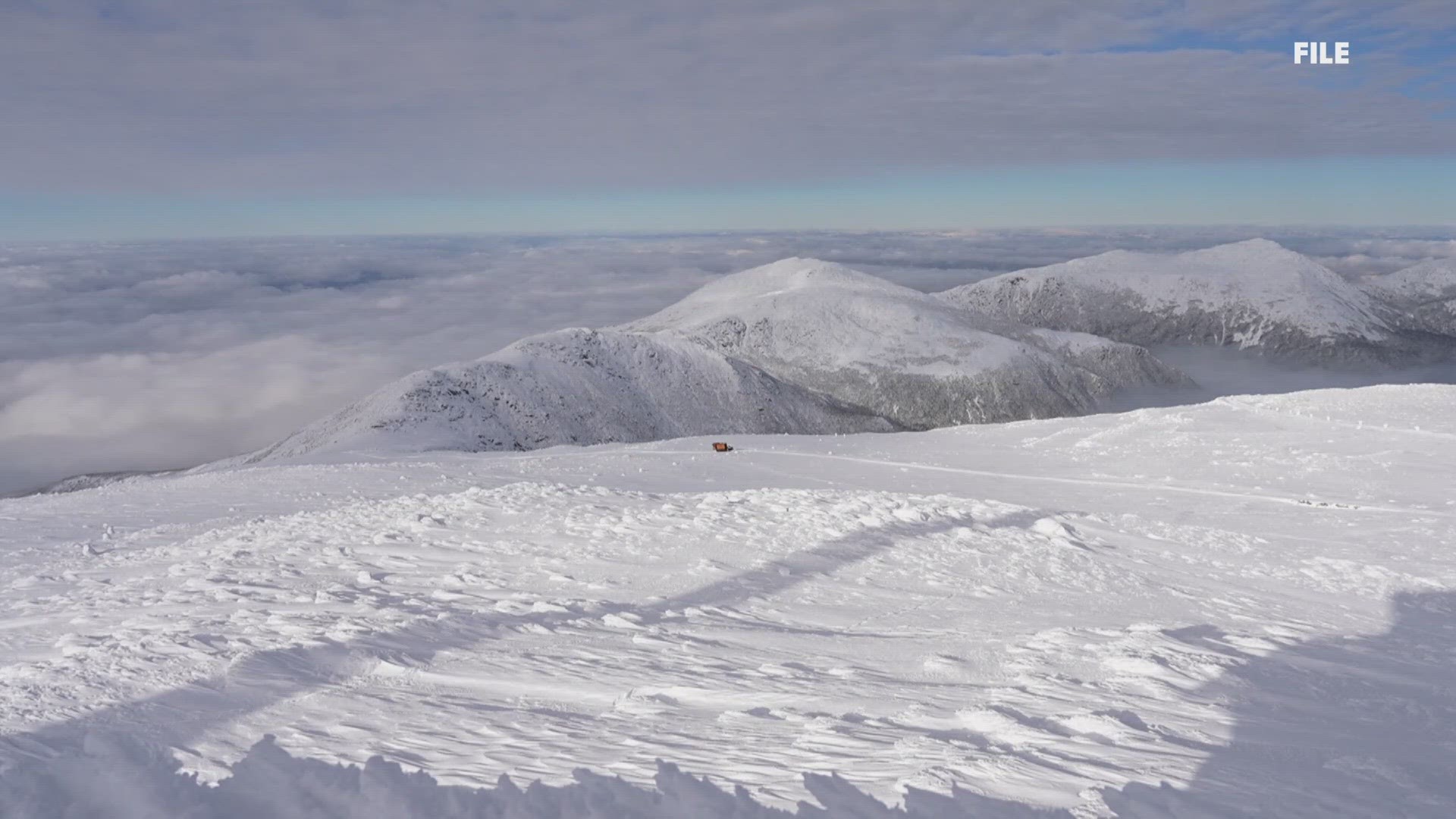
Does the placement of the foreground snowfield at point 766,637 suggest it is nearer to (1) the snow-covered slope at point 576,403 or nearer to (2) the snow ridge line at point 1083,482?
(2) the snow ridge line at point 1083,482

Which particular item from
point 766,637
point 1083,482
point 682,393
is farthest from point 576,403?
point 766,637

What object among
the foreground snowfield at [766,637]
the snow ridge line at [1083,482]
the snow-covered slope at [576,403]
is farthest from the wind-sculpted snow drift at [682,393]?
the foreground snowfield at [766,637]

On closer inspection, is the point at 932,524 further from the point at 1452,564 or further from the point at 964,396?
the point at 964,396

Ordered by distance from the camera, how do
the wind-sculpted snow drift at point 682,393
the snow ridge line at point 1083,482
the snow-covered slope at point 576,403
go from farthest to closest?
the wind-sculpted snow drift at point 682,393 → the snow-covered slope at point 576,403 → the snow ridge line at point 1083,482

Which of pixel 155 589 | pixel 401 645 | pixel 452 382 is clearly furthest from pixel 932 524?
pixel 452 382

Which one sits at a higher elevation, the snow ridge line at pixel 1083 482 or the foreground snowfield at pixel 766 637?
the foreground snowfield at pixel 766 637

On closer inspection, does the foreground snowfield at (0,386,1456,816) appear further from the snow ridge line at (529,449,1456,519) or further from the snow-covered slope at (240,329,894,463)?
the snow-covered slope at (240,329,894,463)

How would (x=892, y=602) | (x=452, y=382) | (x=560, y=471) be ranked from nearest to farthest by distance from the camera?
1. (x=892, y=602)
2. (x=560, y=471)
3. (x=452, y=382)
